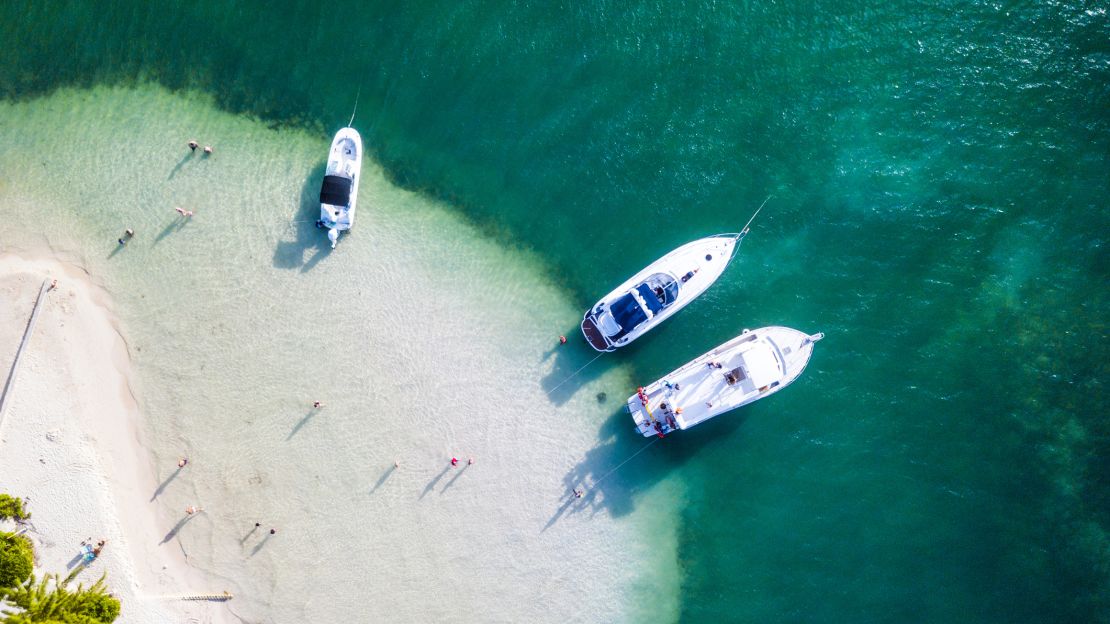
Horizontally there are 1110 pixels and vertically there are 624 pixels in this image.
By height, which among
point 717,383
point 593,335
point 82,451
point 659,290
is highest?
point 659,290

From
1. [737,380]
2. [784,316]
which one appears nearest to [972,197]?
[784,316]

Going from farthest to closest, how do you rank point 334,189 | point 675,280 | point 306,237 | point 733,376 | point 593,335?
point 306,237, point 593,335, point 334,189, point 733,376, point 675,280

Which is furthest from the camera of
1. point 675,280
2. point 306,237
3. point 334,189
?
point 306,237

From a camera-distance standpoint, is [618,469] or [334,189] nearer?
[334,189]

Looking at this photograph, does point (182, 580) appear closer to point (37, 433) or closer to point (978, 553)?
point (37, 433)

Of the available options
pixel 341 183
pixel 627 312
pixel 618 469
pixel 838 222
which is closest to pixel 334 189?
pixel 341 183

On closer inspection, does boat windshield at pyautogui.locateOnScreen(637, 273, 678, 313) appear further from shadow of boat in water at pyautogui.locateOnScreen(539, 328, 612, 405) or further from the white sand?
the white sand

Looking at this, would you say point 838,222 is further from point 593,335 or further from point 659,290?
point 593,335

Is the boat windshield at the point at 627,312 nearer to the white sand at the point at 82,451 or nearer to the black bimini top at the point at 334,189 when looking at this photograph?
the black bimini top at the point at 334,189
